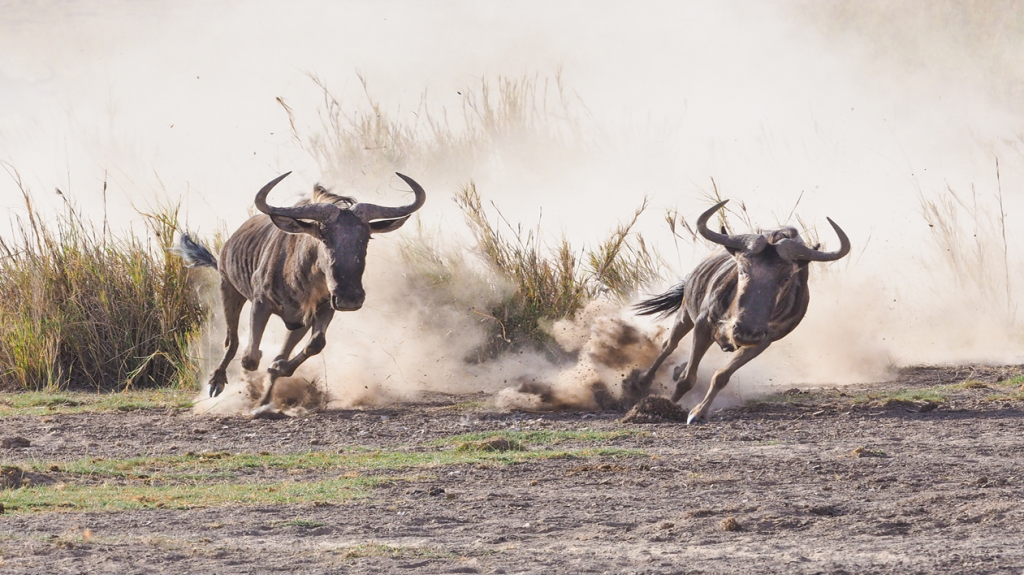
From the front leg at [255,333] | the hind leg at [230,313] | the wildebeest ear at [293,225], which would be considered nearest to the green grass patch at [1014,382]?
the wildebeest ear at [293,225]

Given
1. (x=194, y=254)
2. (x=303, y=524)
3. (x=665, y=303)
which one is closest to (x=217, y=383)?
(x=194, y=254)

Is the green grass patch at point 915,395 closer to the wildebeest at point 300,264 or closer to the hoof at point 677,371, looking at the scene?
the hoof at point 677,371

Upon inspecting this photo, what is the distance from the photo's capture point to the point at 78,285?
1368 cm

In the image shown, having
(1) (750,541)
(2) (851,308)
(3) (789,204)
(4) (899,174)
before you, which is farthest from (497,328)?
(4) (899,174)

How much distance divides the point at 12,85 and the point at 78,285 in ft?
86.4

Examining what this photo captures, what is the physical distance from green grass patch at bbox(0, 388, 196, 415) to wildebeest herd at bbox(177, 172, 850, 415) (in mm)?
837

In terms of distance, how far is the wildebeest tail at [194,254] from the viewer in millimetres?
12844

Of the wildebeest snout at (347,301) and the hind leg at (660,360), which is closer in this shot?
the wildebeest snout at (347,301)

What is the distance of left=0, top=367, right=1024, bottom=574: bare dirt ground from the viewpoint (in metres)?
5.63

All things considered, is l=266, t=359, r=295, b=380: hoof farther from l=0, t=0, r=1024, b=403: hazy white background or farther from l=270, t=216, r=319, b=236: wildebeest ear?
l=0, t=0, r=1024, b=403: hazy white background

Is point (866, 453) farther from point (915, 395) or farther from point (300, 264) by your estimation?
point (300, 264)

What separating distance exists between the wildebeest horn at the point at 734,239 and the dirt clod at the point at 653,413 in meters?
1.35

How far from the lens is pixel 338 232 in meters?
10.7

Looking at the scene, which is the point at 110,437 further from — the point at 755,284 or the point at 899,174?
the point at 899,174
